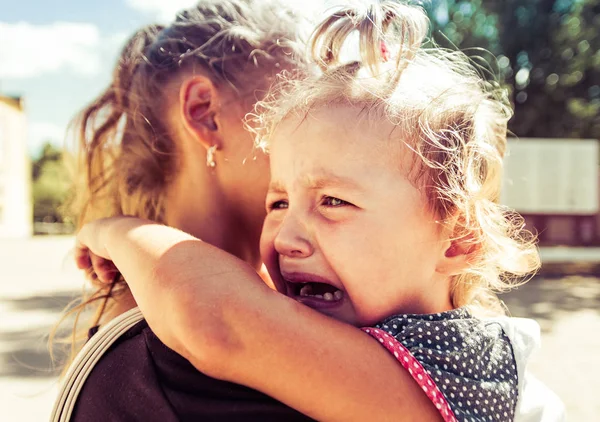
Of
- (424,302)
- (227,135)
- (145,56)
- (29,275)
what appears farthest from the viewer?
(29,275)

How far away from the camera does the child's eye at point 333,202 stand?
1.10m

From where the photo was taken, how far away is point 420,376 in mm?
916

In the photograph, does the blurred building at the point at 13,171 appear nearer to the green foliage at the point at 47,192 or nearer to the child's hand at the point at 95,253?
the green foliage at the point at 47,192

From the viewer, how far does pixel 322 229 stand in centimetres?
110

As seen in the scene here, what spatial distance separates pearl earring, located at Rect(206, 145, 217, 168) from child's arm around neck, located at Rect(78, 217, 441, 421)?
60 cm

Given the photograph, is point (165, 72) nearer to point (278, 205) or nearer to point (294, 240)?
point (278, 205)

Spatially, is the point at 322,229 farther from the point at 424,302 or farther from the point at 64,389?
the point at 64,389

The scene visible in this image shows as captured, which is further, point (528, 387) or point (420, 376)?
point (528, 387)

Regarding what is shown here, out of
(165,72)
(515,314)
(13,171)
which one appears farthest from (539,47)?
(13,171)

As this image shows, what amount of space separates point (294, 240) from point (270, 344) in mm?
307

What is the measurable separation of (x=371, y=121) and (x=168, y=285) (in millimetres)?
481

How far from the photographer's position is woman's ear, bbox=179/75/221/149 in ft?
4.94

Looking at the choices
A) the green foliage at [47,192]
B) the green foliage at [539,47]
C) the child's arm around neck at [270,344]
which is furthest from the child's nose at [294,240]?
the green foliage at [47,192]

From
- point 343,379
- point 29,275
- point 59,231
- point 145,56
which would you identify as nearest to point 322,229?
point 343,379
